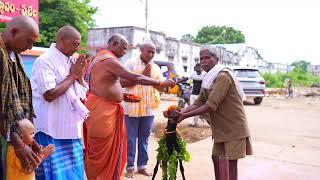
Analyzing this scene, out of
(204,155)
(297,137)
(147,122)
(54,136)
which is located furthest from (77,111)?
(297,137)

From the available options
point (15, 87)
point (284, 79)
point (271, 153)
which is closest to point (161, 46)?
point (284, 79)

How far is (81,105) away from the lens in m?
3.26

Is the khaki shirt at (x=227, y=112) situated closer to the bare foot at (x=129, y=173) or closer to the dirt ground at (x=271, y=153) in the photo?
the dirt ground at (x=271, y=153)

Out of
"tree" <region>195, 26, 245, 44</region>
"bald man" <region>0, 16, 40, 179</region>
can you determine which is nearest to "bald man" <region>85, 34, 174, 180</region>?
"bald man" <region>0, 16, 40, 179</region>

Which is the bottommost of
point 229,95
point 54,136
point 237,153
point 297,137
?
point 297,137

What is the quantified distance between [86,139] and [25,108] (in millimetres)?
1551

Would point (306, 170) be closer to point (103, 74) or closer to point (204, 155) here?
point (204, 155)

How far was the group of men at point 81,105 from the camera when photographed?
2490 mm

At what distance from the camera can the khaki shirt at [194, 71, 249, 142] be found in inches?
147

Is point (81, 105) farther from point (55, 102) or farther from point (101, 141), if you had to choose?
point (101, 141)

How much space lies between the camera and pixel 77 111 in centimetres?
326

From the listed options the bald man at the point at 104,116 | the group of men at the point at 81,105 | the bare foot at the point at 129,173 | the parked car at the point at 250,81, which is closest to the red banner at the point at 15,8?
the group of men at the point at 81,105

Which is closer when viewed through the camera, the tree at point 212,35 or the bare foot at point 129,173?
the bare foot at point 129,173

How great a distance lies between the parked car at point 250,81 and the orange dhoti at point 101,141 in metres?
13.2
